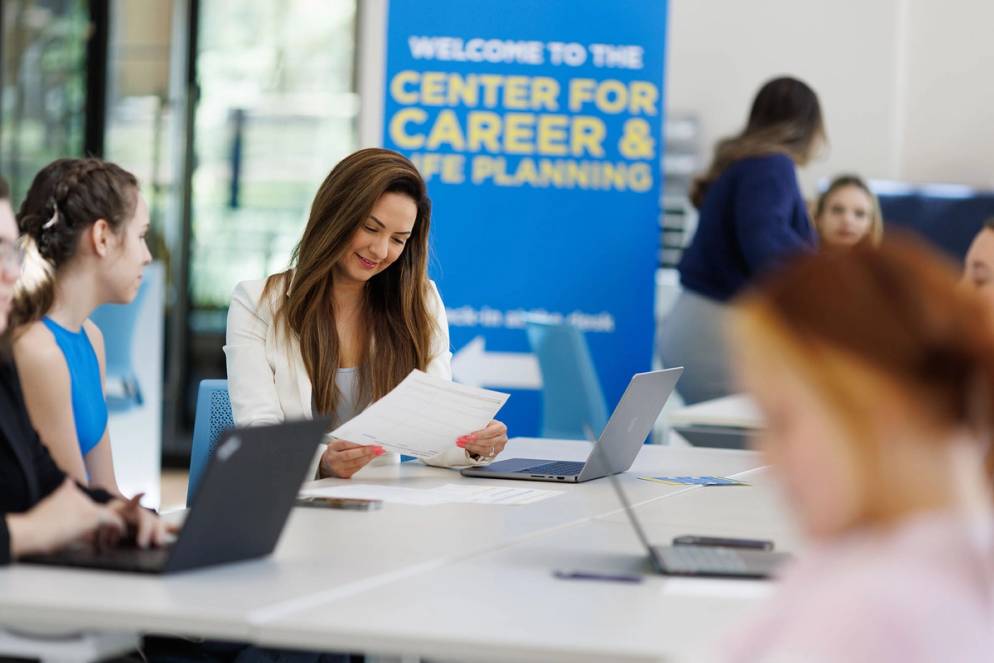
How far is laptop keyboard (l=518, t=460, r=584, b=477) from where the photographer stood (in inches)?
105

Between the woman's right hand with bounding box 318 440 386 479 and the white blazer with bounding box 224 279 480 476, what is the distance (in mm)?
181

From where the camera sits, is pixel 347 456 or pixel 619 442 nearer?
pixel 347 456

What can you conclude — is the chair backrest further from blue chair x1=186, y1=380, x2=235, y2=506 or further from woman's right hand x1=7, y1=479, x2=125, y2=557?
woman's right hand x1=7, y1=479, x2=125, y2=557

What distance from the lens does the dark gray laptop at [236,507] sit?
5.02ft

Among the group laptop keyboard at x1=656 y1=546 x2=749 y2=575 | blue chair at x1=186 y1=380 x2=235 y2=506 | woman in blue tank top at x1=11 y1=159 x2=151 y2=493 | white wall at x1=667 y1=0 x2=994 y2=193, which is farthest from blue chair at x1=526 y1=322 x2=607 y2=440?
laptop keyboard at x1=656 y1=546 x2=749 y2=575

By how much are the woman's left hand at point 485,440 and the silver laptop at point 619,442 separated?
0.04 metres

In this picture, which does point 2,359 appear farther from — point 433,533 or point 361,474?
point 361,474

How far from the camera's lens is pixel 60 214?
7.60ft

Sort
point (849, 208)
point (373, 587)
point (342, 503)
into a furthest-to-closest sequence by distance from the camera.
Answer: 1. point (849, 208)
2. point (342, 503)
3. point (373, 587)

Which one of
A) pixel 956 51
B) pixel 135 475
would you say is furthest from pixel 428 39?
pixel 956 51

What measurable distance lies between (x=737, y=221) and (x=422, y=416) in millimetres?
2388

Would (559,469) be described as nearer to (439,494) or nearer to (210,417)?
(439,494)

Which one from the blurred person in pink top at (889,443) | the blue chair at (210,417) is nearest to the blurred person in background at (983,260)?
the blue chair at (210,417)

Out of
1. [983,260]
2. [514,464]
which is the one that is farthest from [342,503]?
[983,260]
